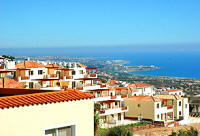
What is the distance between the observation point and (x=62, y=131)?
287 inches

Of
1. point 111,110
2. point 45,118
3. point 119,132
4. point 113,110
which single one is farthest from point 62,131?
point 113,110

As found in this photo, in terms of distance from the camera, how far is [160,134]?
37250 millimetres

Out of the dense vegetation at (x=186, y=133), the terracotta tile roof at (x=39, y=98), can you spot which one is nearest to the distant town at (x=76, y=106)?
the terracotta tile roof at (x=39, y=98)

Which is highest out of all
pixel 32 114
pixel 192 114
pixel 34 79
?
pixel 32 114

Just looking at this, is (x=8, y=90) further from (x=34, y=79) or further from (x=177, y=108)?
(x=177, y=108)

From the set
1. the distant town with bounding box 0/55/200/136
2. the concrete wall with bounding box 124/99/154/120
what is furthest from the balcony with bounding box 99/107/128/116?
the concrete wall with bounding box 124/99/154/120

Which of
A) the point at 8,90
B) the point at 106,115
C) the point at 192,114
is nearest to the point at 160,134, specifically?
the point at 106,115

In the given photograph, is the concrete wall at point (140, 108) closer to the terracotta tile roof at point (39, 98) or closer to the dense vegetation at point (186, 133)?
the dense vegetation at point (186, 133)

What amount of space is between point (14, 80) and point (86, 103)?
33291mm

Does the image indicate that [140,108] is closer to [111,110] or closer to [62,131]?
[111,110]

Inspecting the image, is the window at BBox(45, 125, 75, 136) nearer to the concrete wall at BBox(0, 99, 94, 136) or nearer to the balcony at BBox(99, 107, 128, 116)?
the concrete wall at BBox(0, 99, 94, 136)

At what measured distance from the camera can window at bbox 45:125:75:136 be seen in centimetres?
718

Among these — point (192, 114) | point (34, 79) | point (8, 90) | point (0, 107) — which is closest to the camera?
point (0, 107)

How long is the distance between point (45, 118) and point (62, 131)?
0.51m
